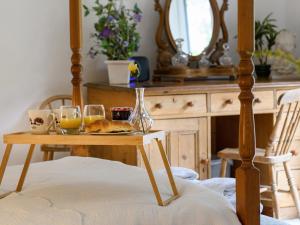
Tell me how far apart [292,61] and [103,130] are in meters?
2.75

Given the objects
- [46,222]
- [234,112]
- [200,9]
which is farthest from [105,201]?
[200,9]

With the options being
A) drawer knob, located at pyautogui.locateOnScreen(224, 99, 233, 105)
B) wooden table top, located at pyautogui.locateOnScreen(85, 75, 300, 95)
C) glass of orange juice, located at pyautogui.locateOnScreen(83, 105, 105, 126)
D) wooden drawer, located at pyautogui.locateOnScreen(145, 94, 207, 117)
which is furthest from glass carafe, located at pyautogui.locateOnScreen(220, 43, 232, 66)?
glass of orange juice, located at pyautogui.locateOnScreen(83, 105, 105, 126)

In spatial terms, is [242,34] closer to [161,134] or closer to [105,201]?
[161,134]

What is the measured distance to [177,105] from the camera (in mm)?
3523

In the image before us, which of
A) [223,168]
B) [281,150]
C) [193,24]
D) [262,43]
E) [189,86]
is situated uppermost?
[193,24]

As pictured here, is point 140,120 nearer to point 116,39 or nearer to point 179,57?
point 116,39

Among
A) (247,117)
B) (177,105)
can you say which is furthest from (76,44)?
(177,105)

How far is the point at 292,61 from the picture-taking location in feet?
14.1

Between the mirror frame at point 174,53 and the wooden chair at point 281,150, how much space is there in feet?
2.03

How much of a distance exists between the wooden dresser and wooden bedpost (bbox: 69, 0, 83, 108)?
747mm

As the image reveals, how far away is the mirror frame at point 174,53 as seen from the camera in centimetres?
407

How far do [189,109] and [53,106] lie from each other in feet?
3.32

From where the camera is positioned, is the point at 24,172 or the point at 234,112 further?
the point at 234,112

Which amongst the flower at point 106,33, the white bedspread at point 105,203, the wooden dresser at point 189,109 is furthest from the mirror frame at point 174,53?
the white bedspread at point 105,203
